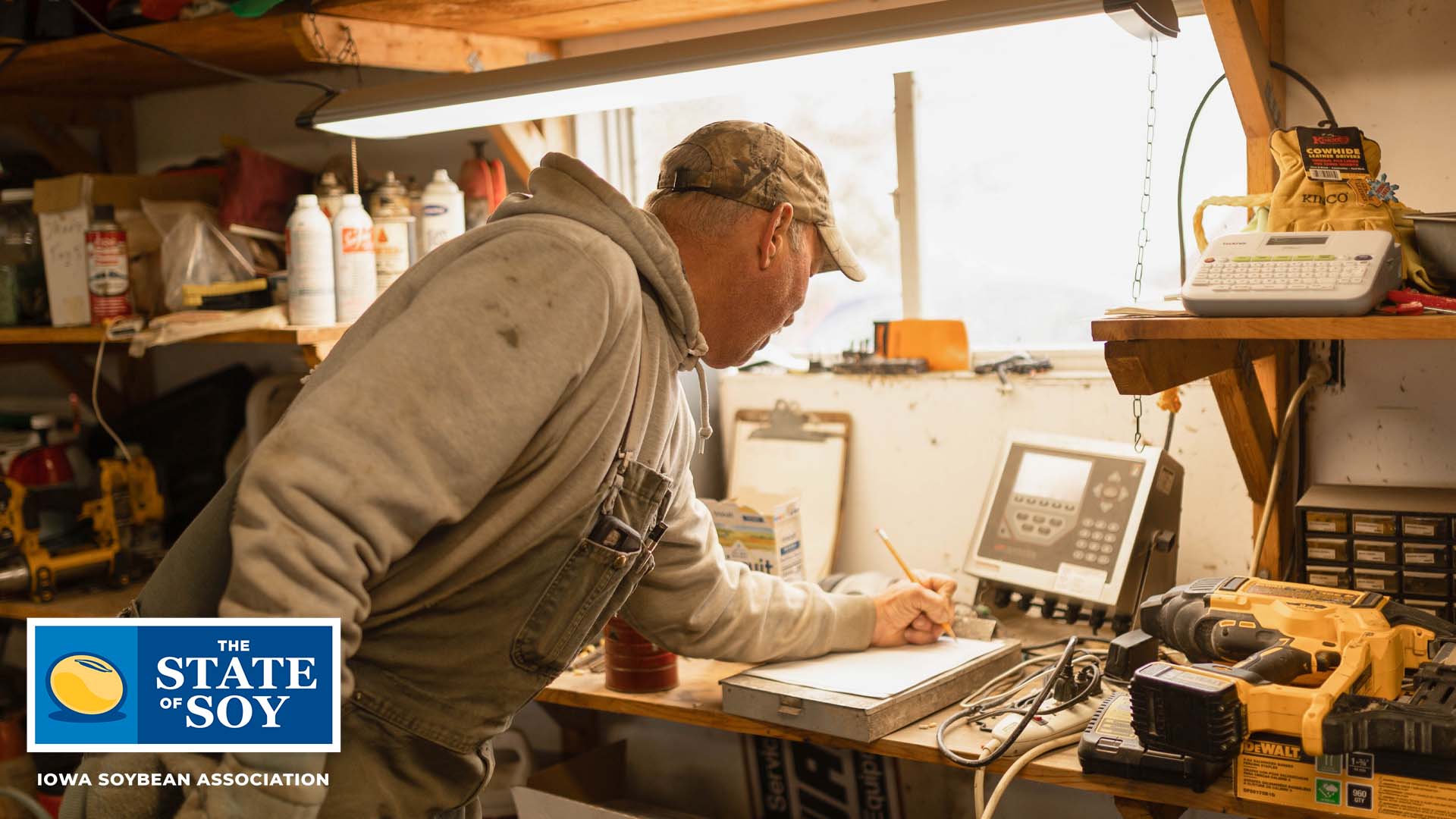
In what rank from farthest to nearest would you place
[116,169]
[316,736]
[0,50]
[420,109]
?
1. [116,169]
2. [0,50]
3. [420,109]
4. [316,736]

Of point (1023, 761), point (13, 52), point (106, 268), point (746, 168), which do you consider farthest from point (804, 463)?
point (13, 52)

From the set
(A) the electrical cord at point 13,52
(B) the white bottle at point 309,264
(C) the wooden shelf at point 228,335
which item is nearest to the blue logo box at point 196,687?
(C) the wooden shelf at point 228,335

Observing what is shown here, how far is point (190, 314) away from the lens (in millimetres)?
2363

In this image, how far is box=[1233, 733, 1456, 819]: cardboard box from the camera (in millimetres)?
1291

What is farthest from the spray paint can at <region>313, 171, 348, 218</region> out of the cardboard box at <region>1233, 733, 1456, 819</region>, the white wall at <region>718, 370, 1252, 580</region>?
the cardboard box at <region>1233, 733, 1456, 819</region>

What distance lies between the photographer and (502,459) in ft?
3.66

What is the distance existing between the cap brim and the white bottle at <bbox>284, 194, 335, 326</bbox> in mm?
1094

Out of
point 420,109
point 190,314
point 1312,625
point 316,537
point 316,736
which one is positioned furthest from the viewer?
point 190,314

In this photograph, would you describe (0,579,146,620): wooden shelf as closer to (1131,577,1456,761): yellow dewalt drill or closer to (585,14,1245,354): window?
(585,14,1245,354): window

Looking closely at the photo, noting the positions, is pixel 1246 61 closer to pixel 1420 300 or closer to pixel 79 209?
pixel 1420 300

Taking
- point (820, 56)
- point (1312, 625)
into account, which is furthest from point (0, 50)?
point (1312, 625)

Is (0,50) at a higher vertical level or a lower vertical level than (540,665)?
higher

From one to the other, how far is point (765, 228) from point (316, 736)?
712 mm

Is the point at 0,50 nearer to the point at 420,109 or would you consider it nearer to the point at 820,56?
the point at 420,109
